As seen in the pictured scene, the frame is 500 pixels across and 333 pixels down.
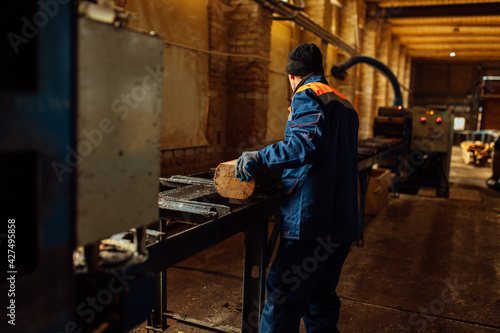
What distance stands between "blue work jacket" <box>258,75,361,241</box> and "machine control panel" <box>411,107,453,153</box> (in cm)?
636

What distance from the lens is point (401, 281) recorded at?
12.8 ft

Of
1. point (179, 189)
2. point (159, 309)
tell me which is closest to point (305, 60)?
point (179, 189)

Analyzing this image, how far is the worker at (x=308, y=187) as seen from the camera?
204cm

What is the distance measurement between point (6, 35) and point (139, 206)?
55 cm

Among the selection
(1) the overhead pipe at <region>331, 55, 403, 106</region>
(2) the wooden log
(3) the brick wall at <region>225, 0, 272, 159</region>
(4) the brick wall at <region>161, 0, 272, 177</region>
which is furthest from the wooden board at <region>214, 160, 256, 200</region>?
(1) the overhead pipe at <region>331, 55, 403, 106</region>

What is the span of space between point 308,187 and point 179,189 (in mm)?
795

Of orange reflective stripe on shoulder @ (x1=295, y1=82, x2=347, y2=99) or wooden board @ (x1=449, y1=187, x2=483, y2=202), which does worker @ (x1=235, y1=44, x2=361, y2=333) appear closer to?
orange reflective stripe on shoulder @ (x1=295, y1=82, x2=347, y2=99)

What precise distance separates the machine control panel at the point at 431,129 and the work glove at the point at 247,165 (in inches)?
264

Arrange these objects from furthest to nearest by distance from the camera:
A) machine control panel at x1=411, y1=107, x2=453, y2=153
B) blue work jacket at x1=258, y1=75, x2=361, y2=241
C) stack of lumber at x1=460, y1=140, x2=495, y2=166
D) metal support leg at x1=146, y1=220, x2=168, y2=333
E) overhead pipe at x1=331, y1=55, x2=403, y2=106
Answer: stack of lumber at x1=460, y1=140, x2=495, y2=166, overhead pipe at x1=331, y1=55, x2=403, y2=106, machine control panel at x1=411, y1=107, x2=453, y2=153, metal support leg at x1=146, y1=220, x2=168, y2=333, blue work jacket at x1=258, y1=75, x2=361, y2=241

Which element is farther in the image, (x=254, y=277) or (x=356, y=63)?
(x=356, y=63)

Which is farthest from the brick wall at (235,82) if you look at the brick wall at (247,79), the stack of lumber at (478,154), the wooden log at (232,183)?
the stack of lumber at (478,154)

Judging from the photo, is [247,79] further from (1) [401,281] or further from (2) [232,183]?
(2) [232,183]

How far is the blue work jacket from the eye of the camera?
2.02 metres

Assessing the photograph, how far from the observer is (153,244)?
152cm
